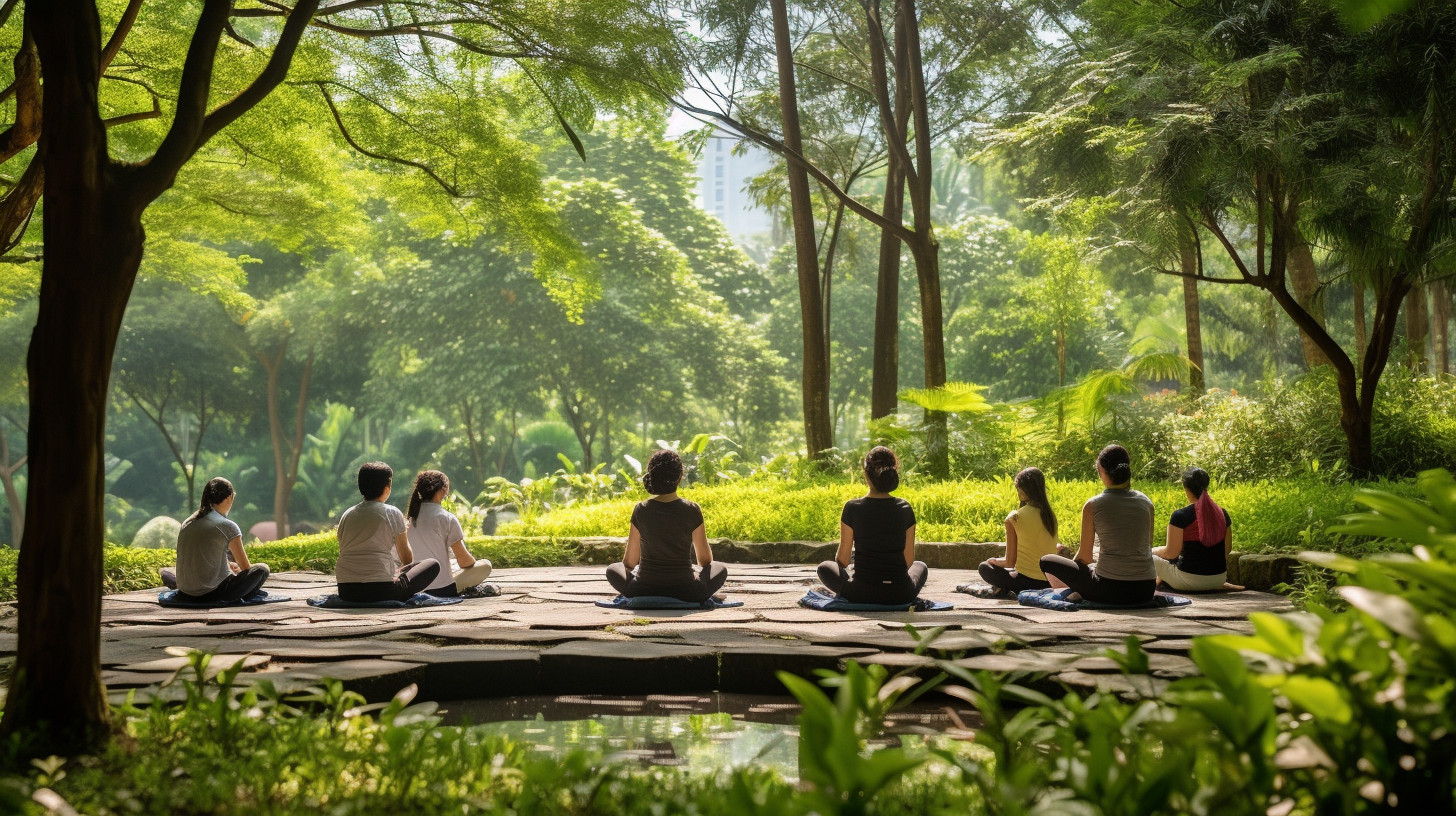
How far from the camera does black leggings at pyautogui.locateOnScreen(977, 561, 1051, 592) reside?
822 centimetres

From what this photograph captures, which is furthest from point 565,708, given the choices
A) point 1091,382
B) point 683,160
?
point 683,160

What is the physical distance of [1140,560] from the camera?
7391mm

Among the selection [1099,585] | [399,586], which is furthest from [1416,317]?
[399,586]

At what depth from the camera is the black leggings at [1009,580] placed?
8.22m

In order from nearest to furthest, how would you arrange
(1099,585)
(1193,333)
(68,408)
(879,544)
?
(68,408)
(879,544)
(1099,585)
(1193,333)

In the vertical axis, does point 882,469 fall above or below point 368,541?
above

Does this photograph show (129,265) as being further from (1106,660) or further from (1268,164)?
(1268,164)

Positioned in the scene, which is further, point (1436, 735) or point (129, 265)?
point (129, 265)

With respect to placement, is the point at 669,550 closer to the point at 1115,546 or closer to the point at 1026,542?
the point at 1026,542

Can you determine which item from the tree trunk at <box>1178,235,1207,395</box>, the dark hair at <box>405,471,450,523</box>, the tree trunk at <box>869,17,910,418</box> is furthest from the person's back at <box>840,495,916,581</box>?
the tree trunk at <box>1178,235,1207,395</box>

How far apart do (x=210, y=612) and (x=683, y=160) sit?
2797 cm

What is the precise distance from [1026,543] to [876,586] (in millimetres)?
1428

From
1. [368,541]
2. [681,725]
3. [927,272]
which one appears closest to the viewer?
[681,725]

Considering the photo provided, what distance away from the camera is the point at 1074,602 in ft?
24.7
